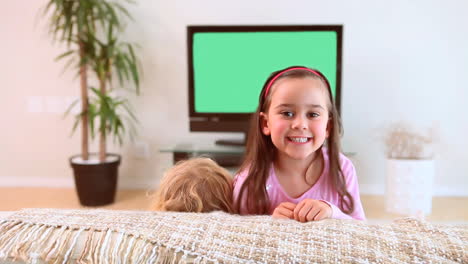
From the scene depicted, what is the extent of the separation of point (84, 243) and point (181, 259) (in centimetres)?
13

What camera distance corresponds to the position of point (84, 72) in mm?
2834

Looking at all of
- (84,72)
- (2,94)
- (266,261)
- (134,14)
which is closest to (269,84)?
(266,261)

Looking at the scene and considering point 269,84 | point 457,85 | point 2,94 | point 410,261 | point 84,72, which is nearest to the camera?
point 410,261

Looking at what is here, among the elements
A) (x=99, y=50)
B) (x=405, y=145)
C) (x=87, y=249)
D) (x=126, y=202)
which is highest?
(x=99, y=50)

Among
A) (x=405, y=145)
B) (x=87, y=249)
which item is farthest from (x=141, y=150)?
(x=87, y=249)

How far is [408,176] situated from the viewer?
265cm

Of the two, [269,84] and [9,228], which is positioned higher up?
[269,84]

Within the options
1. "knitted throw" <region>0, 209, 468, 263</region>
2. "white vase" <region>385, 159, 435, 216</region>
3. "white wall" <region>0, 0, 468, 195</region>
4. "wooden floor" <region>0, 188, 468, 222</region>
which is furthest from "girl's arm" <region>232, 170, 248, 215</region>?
"white wall" <region>0, 0, 468, 195</region>

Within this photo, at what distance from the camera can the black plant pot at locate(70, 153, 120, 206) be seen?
2820 millimetres

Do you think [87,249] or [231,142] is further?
[231,142]

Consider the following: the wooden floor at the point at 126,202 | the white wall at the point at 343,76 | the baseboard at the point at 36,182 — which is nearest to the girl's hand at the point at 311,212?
the wooden floor at the point at 126,202

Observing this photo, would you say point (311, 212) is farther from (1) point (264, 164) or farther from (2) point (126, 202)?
(2) point (126, 202)

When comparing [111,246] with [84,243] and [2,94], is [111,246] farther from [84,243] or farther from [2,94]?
[2,94]

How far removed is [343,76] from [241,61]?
0.83 metres
